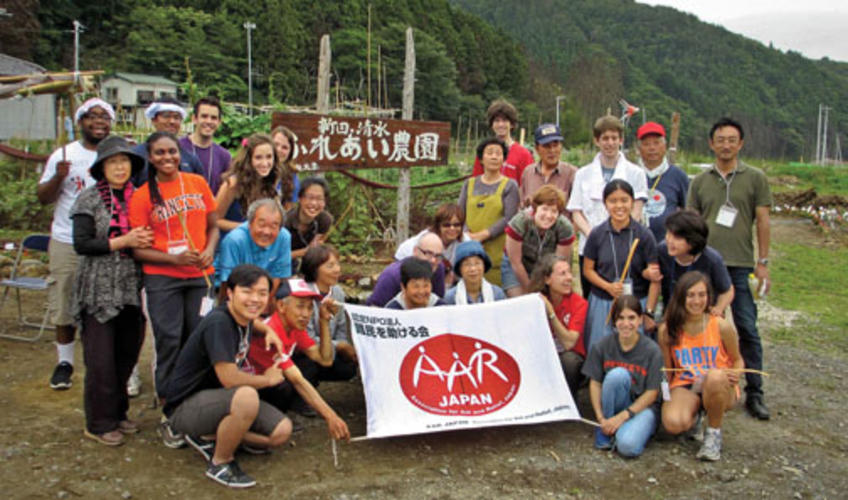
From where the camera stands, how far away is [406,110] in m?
7.61

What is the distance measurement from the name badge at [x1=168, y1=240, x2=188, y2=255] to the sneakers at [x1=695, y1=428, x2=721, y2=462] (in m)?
3.19

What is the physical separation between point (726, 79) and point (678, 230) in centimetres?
10875

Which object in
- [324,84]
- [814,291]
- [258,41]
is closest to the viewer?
[324,84]

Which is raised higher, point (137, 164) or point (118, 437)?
point (137, 164)

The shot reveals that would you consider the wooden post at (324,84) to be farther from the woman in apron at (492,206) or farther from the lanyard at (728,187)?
the lanyard at (728,187)

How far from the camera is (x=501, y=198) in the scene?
5211 millimetres

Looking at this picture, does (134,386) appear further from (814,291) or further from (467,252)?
(814,291)

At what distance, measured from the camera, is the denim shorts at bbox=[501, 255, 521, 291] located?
4875mm

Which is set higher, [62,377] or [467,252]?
[467,252]

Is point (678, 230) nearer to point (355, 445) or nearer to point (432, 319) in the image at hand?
point (432, 319)

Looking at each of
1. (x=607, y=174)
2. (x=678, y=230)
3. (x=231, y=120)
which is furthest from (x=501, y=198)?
(x=231, y=120)

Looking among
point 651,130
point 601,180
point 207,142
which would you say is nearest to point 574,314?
point 601,180

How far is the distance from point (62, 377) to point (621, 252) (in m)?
3.90

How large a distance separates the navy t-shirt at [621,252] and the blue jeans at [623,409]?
68cm
